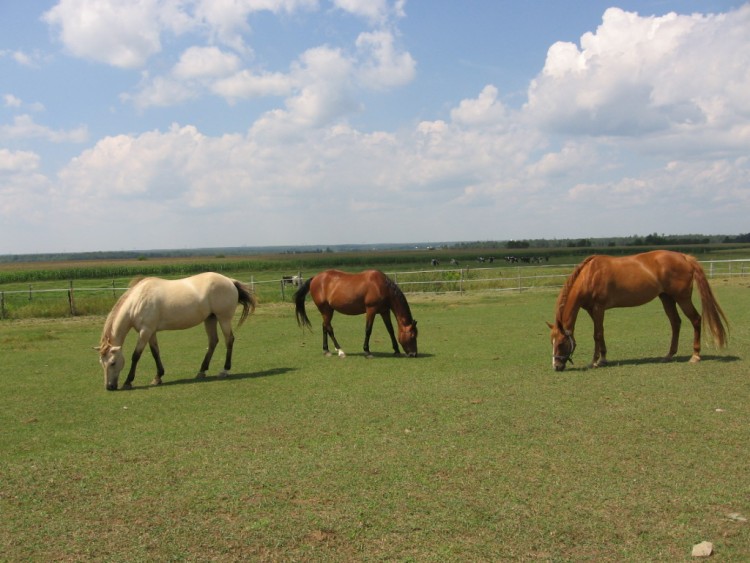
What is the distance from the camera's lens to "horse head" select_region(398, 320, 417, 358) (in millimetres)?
11345

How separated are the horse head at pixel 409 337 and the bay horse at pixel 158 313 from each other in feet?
10.1

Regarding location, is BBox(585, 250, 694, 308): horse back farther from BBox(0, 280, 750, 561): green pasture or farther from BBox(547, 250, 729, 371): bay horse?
BBox(0, 280, 750, 561): green pasture

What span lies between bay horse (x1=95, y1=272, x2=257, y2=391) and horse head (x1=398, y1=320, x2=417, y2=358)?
10.1 feet

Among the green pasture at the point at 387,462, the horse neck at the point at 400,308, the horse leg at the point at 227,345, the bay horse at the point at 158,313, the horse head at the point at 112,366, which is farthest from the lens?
the horse neck at the point at 400,308

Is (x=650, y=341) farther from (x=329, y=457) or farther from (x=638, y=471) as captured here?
(x=329, y=457)

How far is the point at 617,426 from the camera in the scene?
6.39 meters

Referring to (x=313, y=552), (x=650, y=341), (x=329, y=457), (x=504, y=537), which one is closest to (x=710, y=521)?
(x=504, y=537)

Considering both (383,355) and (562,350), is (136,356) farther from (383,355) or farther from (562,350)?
(562,350)

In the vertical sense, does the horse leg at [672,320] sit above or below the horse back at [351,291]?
below

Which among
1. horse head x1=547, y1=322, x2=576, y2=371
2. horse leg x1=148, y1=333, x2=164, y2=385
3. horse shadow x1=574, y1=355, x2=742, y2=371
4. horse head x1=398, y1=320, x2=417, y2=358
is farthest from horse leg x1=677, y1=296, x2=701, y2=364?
horse leg x1=148, y1=333, x2=164, y2=385

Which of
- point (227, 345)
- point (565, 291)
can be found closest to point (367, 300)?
point (227, 345)

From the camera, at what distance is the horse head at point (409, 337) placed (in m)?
11.3

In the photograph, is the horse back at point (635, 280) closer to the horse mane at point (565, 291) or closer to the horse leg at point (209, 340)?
the horse mane at point (565, 291)

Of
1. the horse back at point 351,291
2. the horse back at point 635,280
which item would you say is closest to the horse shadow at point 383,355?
the horse back at point 351,291
